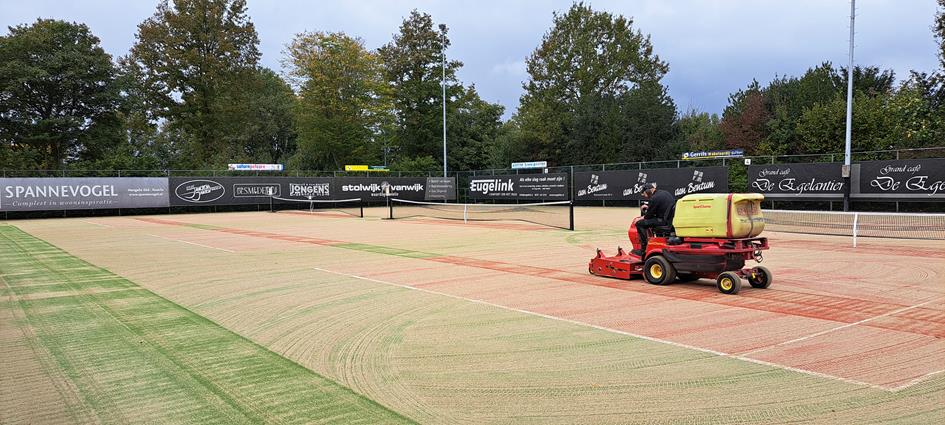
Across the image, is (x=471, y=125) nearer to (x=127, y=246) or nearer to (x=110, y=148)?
(x=110, y=148)

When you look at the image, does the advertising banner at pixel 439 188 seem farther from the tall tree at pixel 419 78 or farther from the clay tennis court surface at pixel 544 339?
the clay tennis court surface at pixel 544 339

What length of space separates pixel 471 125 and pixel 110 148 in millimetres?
33798

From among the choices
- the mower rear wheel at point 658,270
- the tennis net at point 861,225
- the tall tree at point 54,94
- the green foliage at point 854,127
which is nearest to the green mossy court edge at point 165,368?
the mower rear wheel at point 658,270

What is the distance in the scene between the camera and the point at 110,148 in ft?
170

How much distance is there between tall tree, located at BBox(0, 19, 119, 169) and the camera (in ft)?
147

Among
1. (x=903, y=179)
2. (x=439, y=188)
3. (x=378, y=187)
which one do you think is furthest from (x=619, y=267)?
(x=439, y=188)

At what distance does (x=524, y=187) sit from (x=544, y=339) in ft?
123

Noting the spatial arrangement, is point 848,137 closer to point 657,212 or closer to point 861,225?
point 861,225

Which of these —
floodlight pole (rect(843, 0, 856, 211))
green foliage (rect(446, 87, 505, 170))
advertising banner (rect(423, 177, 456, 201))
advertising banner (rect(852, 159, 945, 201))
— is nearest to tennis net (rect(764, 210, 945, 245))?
floodlight pole (rect(843, 0, 856, 211))

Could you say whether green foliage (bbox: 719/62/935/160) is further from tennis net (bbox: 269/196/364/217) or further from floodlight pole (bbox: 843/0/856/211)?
tennis net (bbox: 269/196/364/217)

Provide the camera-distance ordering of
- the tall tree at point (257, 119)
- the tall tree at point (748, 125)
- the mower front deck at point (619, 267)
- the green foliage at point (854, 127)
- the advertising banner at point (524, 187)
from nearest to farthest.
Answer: the mower front deck at point (619, 267)
the green foliage at point (854, 127)
the advertising banner at point (524, 187)
the tall tree at point (748, 125)
the tall tree at point (257, 119)

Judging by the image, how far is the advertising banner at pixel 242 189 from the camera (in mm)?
37656

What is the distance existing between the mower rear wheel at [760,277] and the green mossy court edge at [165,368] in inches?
274

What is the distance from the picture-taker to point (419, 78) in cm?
5725
